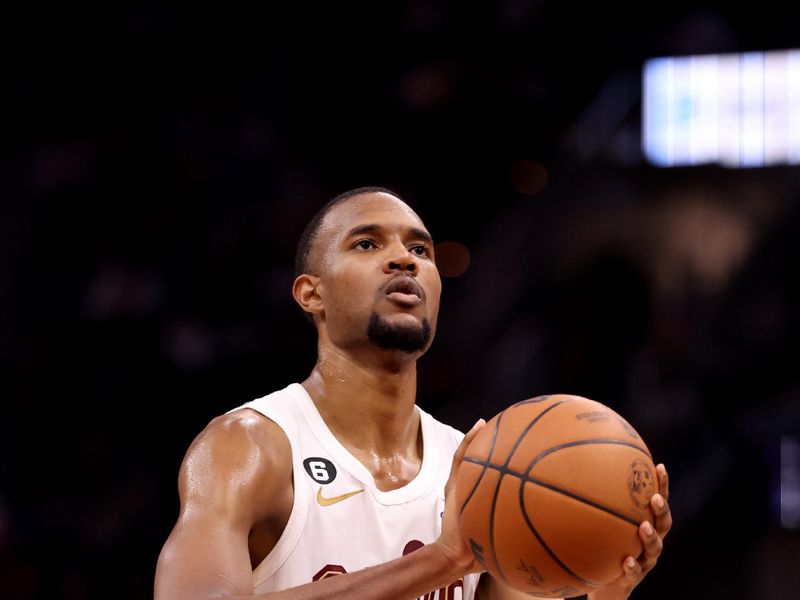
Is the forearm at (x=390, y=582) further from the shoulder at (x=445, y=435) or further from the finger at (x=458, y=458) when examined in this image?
the shoulder at (x=445, y=435)

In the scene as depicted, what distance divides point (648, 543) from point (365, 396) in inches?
48.0

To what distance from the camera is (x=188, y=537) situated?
10.1 feet

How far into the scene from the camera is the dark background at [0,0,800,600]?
27.3 feet

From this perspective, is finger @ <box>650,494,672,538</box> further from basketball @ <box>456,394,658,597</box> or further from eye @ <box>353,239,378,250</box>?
eye @ <box>353,239,378,250</box>

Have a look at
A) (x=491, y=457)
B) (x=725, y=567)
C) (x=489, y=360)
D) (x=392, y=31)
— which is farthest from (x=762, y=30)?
(x=491, y=457)

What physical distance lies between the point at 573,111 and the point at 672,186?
3.99 feet

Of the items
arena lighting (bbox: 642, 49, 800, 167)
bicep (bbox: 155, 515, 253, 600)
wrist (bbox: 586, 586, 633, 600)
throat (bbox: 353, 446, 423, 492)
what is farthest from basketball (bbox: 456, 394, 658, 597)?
arena lighting (bbox: 642, 49, 800, 167)

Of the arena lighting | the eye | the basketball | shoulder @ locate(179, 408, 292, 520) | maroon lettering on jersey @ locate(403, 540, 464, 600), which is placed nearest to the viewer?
the basketball

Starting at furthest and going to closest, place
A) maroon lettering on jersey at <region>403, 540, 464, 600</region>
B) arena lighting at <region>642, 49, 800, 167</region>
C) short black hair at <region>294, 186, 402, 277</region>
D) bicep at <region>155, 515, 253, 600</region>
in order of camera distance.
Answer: arena lighting at <region>642, 49, 800, 167</region> → short black hair at <region>294, 186, 402, 277</region> → maroon lettering on jersey at <region>403, 540, 464, 600</region> → bicep at <region>155, 515, 253, 600</region>

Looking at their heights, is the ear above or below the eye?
below

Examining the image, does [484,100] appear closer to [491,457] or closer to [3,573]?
[3,573]

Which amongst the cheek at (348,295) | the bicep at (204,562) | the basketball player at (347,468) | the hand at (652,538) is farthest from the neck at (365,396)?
the hand at (652,538)

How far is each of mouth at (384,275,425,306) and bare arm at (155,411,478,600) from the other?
0.58 metres

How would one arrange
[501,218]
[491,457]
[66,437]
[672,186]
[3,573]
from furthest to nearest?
[672,186], [501,218], [66,437], [3,573], [491,457]
